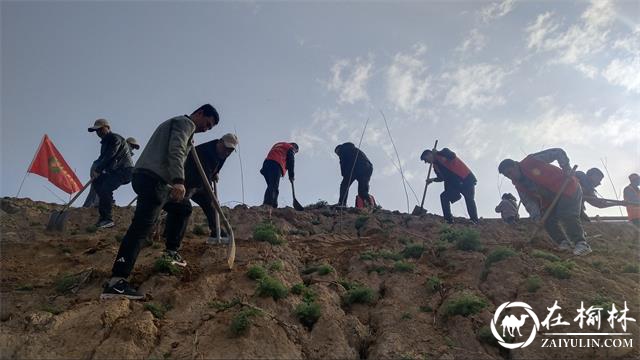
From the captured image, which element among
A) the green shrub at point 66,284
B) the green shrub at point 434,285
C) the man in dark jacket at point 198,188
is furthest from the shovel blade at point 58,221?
the green shrub at point 434,285

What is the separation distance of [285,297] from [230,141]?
Result: 3.04 m

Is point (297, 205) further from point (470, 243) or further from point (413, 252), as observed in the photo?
point (470, 243)

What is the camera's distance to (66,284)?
616 centimetres

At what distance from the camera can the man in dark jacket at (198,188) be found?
6957mm

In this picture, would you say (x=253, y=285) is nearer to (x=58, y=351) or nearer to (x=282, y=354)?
(x=282, y=354)

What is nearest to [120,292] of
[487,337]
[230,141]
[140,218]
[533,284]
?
[140,218]

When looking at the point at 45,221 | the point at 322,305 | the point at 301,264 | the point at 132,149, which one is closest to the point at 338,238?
the point at 301,264

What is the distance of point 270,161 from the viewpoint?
42.6ft

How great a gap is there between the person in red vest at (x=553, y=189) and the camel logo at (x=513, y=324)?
3.34 m

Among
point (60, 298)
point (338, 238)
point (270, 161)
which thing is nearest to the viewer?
point (60, 298)

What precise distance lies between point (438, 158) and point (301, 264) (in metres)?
7.06

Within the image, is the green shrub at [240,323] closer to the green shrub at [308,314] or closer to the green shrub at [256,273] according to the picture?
the green shrub at [308,314]

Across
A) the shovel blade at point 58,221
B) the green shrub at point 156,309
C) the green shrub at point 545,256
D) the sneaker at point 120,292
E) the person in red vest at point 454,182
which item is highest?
the person in red vest at point 454,182

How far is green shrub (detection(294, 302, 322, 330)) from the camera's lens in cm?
564
